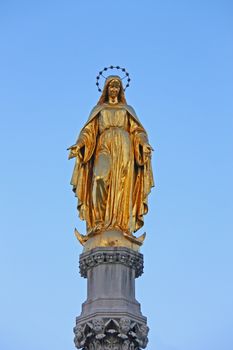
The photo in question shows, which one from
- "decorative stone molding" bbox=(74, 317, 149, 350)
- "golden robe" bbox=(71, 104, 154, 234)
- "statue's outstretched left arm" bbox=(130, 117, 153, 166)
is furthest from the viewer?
"statue's outstretched left arm" bbox=(130, 117, 153, 166)

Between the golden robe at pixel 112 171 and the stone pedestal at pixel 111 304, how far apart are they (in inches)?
29.2

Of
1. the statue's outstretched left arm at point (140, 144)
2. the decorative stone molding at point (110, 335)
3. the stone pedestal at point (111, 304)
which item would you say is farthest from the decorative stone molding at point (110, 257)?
the statue's outstretched left arm at point (140, 144)

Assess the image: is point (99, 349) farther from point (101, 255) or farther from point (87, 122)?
point (87, 122)

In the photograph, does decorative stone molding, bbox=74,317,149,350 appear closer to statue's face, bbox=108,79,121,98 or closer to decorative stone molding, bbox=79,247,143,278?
decorative stone molding, bbox=79,247,143,278

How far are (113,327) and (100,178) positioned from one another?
3.41 m

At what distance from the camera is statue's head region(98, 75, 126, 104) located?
81.8 ft

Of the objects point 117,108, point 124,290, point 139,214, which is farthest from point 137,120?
point 124,290

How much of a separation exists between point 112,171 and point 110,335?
3.79 meters

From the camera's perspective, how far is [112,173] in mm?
23531

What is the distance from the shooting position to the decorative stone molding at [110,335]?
70.5 ft

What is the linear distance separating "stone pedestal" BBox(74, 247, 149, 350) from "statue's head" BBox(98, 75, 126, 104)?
4.03 m

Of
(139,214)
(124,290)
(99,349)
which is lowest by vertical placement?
(99,349)

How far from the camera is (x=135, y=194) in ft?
78.3

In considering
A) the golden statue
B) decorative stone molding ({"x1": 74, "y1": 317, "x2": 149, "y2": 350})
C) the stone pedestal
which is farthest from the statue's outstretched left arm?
decorative stone molding ({"x1": 74, "y1": 317, "x2": 149, "y2": 350})
